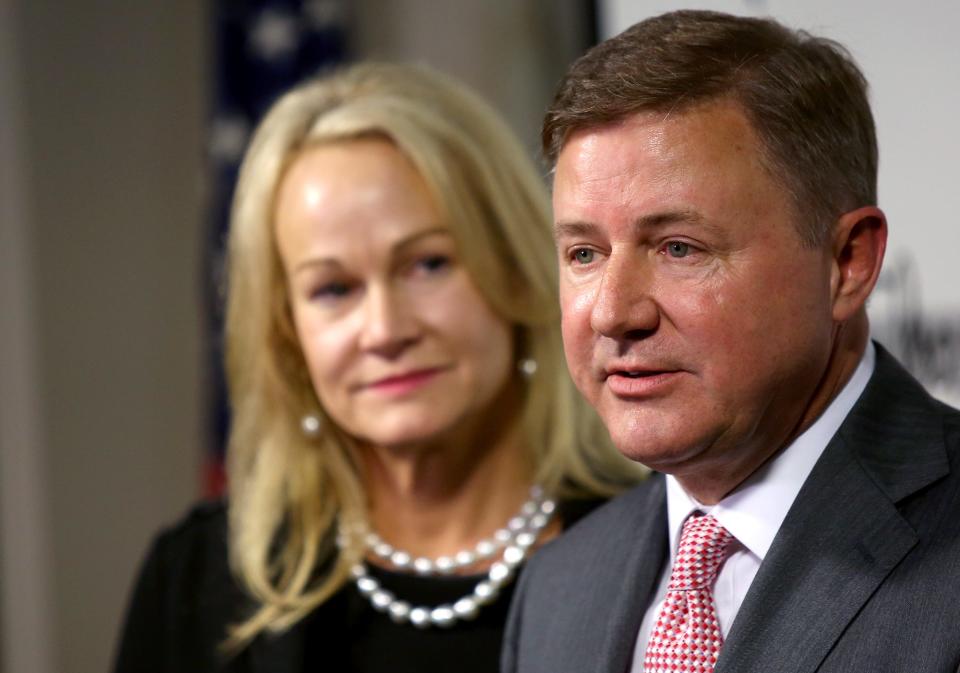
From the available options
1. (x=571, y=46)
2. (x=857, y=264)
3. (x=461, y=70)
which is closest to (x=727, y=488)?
(x=857, y=264)

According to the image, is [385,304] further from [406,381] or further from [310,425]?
[310,425]

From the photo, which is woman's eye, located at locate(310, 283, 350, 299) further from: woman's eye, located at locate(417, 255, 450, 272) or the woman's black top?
the woman's black top

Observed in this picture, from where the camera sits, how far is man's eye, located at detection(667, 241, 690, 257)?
1102 mm

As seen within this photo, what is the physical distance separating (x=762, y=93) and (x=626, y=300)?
0.23 m

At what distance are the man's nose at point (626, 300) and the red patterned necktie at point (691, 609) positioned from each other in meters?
0.23

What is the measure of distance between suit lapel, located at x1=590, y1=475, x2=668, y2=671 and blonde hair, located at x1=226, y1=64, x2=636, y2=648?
23.9 inches

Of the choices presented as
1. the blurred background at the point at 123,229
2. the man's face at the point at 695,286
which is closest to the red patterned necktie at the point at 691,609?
the man's face at the point at 695,286

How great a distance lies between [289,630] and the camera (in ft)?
6.34

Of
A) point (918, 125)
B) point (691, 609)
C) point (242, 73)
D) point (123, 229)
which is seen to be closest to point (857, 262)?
point (691, 609)

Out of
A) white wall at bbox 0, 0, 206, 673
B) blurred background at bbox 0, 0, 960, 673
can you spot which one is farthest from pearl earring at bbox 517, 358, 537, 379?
white wall at bbox 0, 0, 206, 673

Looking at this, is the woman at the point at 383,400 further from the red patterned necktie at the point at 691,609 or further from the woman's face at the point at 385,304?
the red patterned necktie at the point at 691,609

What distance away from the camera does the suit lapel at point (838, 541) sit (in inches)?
42.8

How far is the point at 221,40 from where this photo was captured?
11.1 feet

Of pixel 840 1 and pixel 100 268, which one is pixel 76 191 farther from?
pixel 840 1
